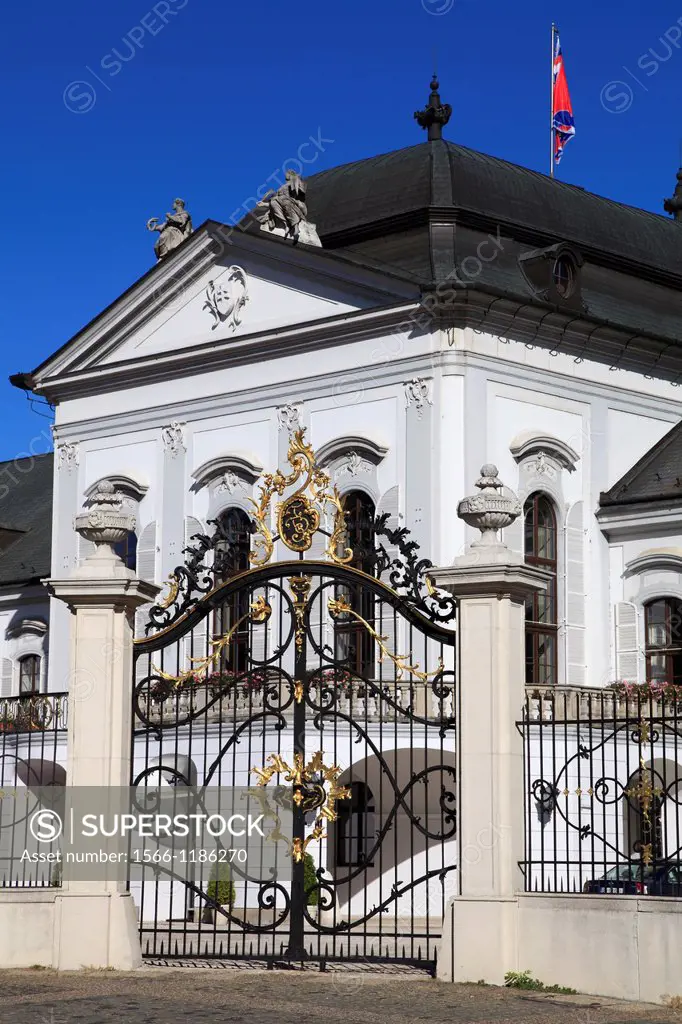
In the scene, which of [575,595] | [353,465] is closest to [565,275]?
[353,465]

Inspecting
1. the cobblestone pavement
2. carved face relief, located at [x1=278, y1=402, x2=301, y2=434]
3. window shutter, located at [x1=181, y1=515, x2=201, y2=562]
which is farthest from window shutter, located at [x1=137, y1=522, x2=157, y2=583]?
the cobblestone pavement

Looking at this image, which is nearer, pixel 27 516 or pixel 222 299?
pixel 222 299

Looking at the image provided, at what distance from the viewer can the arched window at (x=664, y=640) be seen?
3064 cm

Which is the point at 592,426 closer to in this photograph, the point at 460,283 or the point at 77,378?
the point at 460,283

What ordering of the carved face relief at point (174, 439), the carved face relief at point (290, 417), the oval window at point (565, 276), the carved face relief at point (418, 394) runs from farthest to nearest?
the carved face relief at point (174, 439)
the carved face relief at point (290, 417)
the oval window at point (565, 276)
the carved face relief at point (418, 394)

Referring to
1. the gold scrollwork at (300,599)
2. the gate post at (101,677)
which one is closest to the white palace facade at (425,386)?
the gate post at (101,677)

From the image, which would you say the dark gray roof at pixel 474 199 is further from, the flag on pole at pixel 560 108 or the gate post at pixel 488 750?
the gate post at pixel 488 750

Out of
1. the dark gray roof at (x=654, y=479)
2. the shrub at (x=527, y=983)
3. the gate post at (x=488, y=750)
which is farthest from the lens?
the dark gray roof at (x=654, y=479)

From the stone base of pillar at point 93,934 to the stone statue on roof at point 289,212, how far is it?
18.2 m

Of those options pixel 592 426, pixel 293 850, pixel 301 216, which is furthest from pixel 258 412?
pixel 293 850

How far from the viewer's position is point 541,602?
102 ft

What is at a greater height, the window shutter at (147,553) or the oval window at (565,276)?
the oval window at (565,276)

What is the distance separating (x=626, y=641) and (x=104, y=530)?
16.4 m

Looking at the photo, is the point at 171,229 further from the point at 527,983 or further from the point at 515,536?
the point at 527,983
